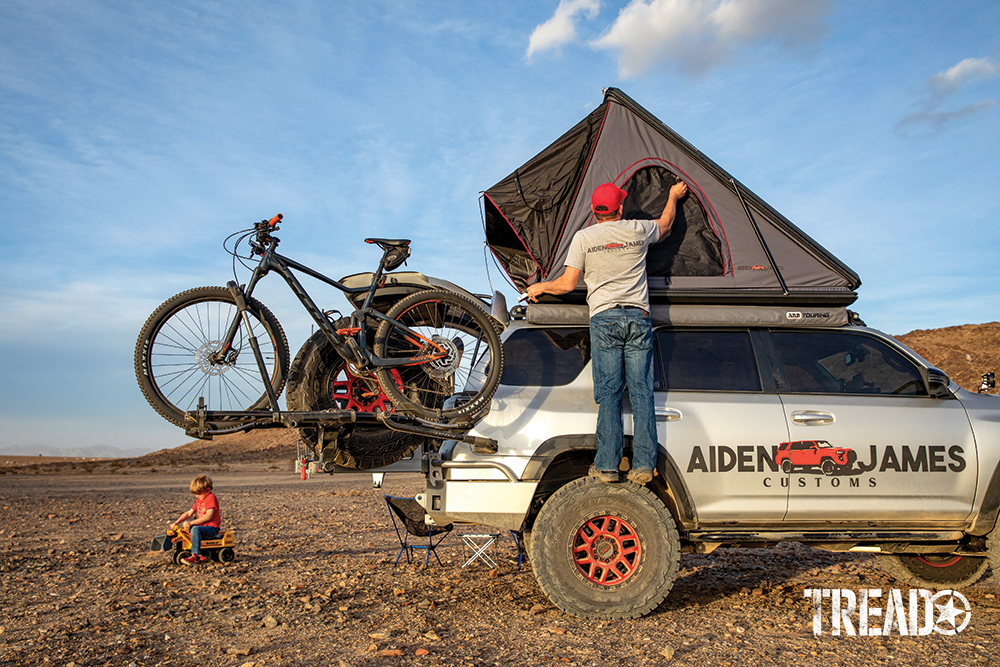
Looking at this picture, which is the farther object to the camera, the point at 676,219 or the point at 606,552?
the point at 676,219

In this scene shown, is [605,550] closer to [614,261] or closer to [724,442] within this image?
[724,442]

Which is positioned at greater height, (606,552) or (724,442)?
(724,442)

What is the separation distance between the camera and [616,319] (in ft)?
15.1

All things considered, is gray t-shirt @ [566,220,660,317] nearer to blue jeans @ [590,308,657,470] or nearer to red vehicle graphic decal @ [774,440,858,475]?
blue jeans @ [590,308,657,470]

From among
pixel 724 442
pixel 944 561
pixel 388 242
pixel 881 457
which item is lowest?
pixel 944 561

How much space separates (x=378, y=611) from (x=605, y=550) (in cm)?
162

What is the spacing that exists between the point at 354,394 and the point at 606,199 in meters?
2.34

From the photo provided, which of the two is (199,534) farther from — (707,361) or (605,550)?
(707,361)

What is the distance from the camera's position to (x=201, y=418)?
179 inches

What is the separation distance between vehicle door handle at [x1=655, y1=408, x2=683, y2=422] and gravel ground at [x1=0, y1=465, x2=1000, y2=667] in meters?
1.29

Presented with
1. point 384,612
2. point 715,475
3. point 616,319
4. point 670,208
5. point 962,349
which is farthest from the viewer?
point 962,349

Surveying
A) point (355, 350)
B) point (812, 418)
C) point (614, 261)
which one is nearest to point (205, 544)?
point (355, 350)

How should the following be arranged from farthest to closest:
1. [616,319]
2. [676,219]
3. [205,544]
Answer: [205,544]
[676,219]
[616,319]

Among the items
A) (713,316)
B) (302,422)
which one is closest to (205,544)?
(302,422)
